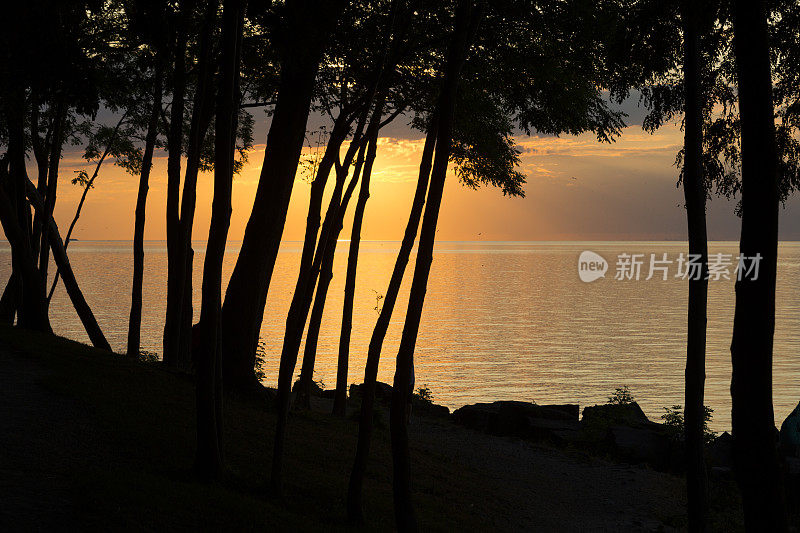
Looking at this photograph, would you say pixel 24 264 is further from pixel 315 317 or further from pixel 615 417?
pixel 615 417

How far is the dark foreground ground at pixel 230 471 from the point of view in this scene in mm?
8258

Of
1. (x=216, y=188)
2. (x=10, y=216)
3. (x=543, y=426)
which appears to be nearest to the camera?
(x=216, y=188)

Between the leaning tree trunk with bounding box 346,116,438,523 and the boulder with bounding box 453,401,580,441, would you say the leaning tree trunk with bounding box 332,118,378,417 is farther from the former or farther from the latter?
the leaning tree trunk with bounding box 346,116,438,523

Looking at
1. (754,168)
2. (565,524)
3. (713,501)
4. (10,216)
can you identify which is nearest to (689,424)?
(565,524)

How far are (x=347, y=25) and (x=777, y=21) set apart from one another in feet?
26.7

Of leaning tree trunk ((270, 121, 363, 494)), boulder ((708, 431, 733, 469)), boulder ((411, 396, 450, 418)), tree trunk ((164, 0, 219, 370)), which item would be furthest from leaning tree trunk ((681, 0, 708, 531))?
boulder ((411, 396, 450, 418))

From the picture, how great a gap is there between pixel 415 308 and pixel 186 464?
3.70 m

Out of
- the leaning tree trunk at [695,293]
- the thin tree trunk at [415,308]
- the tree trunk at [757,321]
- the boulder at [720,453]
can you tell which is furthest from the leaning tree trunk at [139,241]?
the tree trunk at [757,321]

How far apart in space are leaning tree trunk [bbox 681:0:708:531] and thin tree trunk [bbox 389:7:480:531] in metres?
4.08

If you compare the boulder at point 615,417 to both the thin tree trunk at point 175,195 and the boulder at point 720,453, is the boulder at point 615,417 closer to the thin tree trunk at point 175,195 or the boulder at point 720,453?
the boulder at point 720,453

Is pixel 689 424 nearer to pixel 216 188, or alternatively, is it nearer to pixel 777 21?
pixel 777 21

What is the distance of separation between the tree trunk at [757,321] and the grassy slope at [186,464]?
16.2 ft

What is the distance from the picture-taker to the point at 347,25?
1620 cm

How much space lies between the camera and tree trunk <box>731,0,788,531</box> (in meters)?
7.15
